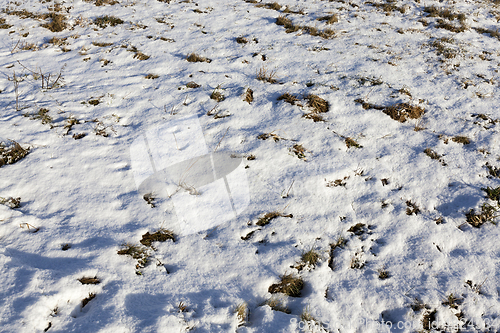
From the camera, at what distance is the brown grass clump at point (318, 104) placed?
171 inches

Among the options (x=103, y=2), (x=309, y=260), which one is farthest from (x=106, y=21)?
(x=309, y=260)

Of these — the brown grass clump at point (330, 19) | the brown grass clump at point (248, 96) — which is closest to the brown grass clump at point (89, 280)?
the brown grass clump at point (248, 96)

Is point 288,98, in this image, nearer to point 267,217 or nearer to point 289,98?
point 289,98

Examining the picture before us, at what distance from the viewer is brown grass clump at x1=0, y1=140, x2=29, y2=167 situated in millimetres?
3373

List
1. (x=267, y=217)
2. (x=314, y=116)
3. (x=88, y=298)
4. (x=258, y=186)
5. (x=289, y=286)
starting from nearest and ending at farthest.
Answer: (x=88, y=298), (x=289, y=286), (x=267, y=217), (x=258, y=186), (x=314, y=116)

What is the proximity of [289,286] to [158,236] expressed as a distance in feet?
4.87

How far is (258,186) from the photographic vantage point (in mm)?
3312

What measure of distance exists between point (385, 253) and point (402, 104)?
2903 mm

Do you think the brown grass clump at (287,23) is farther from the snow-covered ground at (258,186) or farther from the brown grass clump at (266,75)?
the brown grass clump at (266,75)

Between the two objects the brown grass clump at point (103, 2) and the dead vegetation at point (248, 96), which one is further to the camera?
the brown grass clump at point (103, 2)

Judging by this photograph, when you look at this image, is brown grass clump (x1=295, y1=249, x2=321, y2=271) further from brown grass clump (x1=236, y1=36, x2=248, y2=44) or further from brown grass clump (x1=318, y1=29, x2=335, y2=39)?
brown grass clump (x1=318, y1=29, x2=335, y2=39)

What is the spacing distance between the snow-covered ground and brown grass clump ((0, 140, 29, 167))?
0.03 metres

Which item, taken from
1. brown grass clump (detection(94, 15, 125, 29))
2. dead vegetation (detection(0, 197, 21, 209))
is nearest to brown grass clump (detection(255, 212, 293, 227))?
dead vegetation (detection(0, 197, 21, 209))

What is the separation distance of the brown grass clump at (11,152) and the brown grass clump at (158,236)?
228 centimetres
